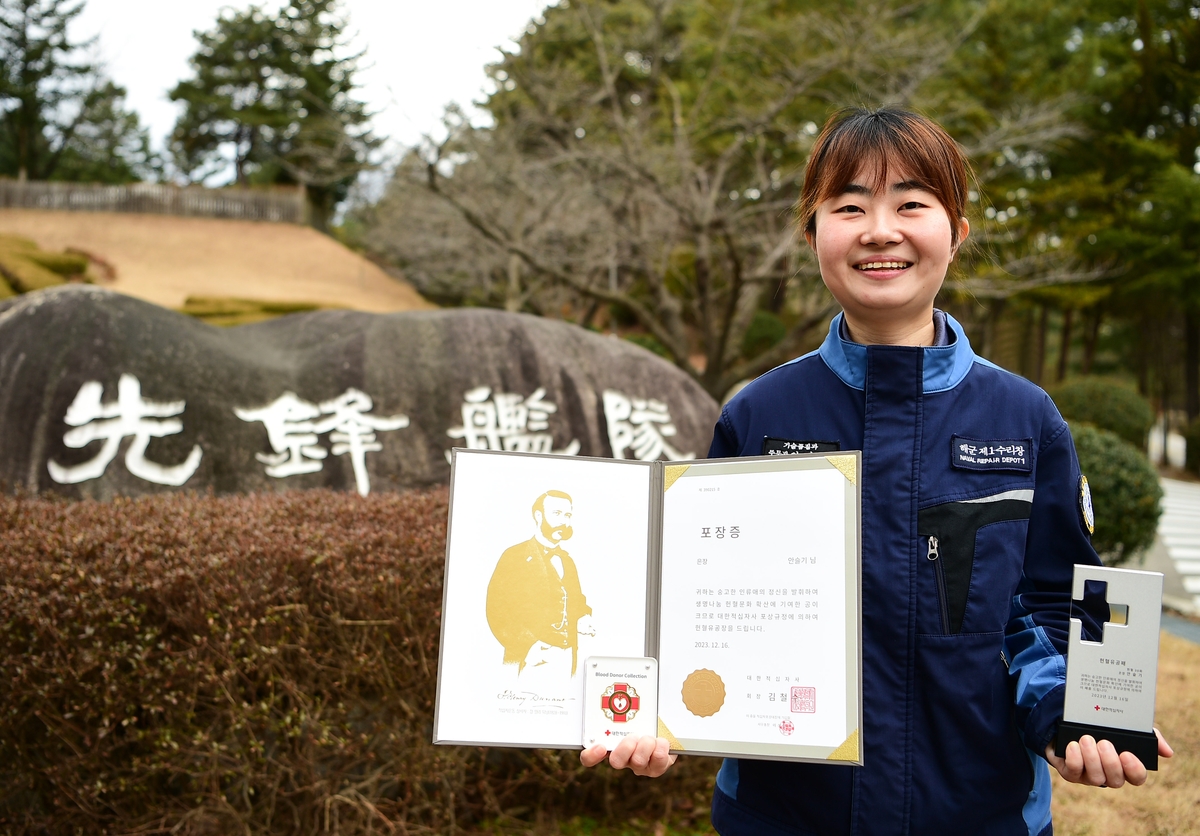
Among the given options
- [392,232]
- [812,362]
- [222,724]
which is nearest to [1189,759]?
[812,362]

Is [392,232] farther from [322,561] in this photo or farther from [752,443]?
[752,443]

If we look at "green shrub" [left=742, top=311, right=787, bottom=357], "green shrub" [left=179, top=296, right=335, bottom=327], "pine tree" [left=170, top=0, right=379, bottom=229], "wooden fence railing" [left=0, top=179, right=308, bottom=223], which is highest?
"pine tree" [left=170, top=0, right=379, bottom=229]

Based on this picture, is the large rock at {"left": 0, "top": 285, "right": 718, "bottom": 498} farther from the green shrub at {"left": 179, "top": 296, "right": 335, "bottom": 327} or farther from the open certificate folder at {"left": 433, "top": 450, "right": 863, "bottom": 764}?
the green shrub at {"left": 179, "top": 296, "right": 335, "bottom": 327}

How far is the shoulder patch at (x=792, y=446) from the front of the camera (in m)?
1.44

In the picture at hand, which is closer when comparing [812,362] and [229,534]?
[812,362]

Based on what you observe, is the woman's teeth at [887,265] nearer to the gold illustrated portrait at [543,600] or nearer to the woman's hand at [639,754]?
the gold illustrated portrait at [543,600]

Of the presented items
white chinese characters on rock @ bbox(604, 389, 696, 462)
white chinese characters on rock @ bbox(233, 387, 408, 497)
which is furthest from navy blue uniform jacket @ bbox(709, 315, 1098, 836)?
white chinese characters on rock @ bbox(604, 389, 696, 462)

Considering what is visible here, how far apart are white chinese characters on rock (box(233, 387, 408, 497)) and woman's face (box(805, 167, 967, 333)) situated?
4.25m

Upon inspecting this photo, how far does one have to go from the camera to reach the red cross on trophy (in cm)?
138

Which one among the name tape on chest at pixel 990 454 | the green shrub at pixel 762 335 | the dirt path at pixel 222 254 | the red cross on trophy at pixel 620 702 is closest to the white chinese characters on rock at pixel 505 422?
Answer: the red cross on trophy at pixel 620 702

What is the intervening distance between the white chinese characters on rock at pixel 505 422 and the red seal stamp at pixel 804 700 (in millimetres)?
4270

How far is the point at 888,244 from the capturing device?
142cm

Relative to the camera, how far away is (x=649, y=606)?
1455 millimetres

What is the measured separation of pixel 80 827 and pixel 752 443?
2.62m
